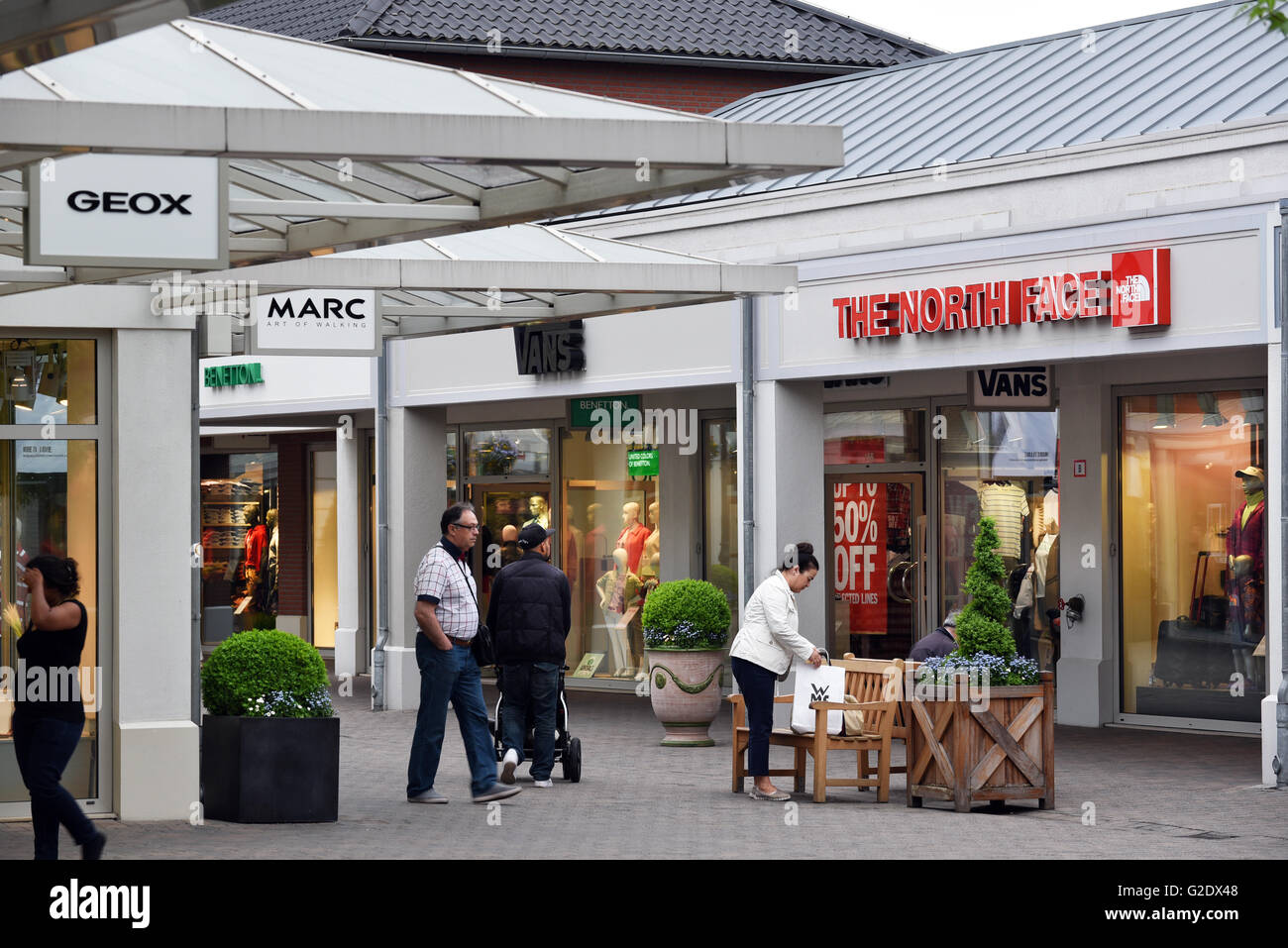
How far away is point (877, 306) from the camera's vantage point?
15.0 m

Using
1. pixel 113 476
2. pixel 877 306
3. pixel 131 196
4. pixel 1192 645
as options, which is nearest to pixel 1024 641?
pixel 1192 645

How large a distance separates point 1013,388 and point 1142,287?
315 cm

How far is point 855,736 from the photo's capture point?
11617 millimetres

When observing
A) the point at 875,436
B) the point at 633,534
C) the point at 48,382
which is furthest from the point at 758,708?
the point at 633,534

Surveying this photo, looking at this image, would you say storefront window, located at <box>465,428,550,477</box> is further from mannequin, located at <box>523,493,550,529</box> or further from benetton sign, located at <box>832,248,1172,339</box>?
benetton sign, located at <box>832,248,1172,339</box>

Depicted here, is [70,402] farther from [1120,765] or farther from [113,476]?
[1120,765]

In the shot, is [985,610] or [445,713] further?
[985,610]

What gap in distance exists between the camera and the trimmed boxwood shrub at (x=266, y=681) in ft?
34.3

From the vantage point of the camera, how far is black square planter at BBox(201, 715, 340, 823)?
10375mm

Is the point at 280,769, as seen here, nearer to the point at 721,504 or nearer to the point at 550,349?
the point at 550,349

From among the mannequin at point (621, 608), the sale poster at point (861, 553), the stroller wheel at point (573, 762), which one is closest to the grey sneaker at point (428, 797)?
the stroller wheel at point (573, 762)

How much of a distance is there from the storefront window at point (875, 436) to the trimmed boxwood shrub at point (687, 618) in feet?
11.2

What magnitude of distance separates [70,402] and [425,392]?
346 inches

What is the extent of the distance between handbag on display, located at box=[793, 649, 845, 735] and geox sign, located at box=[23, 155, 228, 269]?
16.8 ft
